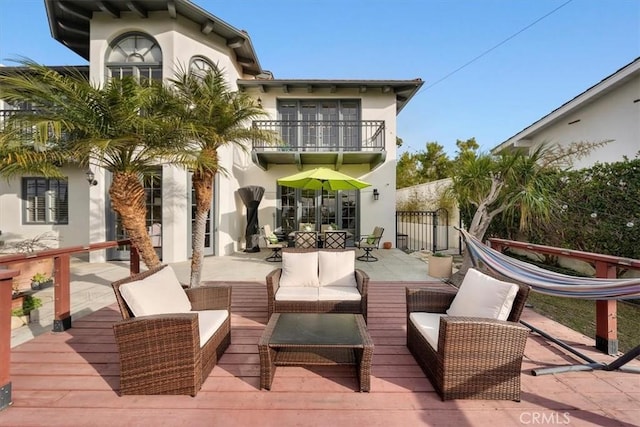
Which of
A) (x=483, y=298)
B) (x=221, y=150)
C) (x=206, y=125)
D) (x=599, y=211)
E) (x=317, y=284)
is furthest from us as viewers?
(x=221, y=150)

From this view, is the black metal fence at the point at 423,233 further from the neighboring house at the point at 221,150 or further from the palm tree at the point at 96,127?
the palm tree at the point at 96,127

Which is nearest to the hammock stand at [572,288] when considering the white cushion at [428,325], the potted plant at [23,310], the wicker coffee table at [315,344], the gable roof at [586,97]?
the white cushion at [428,325]

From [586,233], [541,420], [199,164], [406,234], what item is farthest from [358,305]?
[406,234]

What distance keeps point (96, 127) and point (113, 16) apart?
6055 mm

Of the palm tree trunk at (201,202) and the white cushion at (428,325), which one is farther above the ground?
the palm tree trunk at (201,202)

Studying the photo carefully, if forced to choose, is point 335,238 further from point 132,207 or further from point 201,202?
point 132,207

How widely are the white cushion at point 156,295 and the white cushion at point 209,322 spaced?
0.72 ft

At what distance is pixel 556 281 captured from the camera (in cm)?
280

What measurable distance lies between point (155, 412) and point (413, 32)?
1091 cm

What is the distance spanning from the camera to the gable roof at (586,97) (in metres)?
6.07

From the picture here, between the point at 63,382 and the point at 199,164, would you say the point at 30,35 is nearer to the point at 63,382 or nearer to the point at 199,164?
the point at 199,164

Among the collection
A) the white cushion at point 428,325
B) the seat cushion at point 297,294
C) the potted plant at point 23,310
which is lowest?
the potted plant at point 23,310

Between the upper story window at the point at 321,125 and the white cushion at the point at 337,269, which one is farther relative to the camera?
the upper story window at the point at 321,125

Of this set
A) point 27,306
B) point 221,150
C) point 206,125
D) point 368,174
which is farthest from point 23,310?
point 368,174
